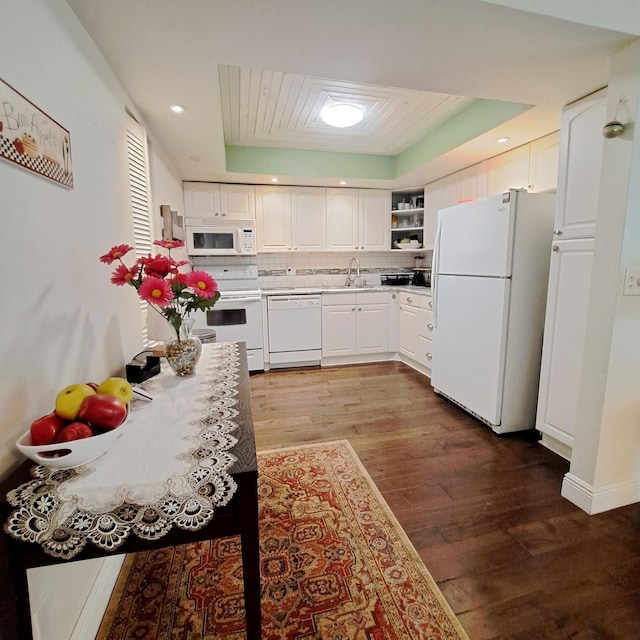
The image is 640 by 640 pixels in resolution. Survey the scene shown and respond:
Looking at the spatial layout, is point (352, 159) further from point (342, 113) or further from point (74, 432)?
point (74, 432)

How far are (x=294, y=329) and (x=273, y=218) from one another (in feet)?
4.40

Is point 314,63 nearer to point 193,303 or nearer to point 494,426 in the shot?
point 193,303

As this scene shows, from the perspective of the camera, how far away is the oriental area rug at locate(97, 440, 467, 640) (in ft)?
3.70

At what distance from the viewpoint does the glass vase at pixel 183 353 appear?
132 cm

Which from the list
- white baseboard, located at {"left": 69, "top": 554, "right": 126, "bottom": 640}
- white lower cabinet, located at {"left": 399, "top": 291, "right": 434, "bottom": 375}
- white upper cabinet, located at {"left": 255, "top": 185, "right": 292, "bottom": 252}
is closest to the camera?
white baseboard, located at {"left": 69, "top": 554, "right": 126, "bottom": 640}

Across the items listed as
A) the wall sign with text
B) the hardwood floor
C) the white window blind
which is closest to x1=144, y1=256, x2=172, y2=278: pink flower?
the wall sign with text

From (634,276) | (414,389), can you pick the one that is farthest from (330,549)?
(414,389)

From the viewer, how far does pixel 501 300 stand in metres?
2.28

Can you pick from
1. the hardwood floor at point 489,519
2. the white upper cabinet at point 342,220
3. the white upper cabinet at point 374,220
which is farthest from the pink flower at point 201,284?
the white upper cabinet at point 374,220

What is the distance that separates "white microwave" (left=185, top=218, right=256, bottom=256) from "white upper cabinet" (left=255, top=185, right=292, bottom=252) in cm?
16

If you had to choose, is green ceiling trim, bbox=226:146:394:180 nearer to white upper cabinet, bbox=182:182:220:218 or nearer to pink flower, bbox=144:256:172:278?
white upper cabinet, bbox=182:182:220:218

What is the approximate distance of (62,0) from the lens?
1.13 m

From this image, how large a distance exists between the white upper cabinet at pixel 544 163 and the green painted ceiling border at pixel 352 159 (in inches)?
20.4

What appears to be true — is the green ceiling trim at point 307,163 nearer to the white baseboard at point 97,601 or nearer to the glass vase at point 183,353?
the glass vase at point 183,353
